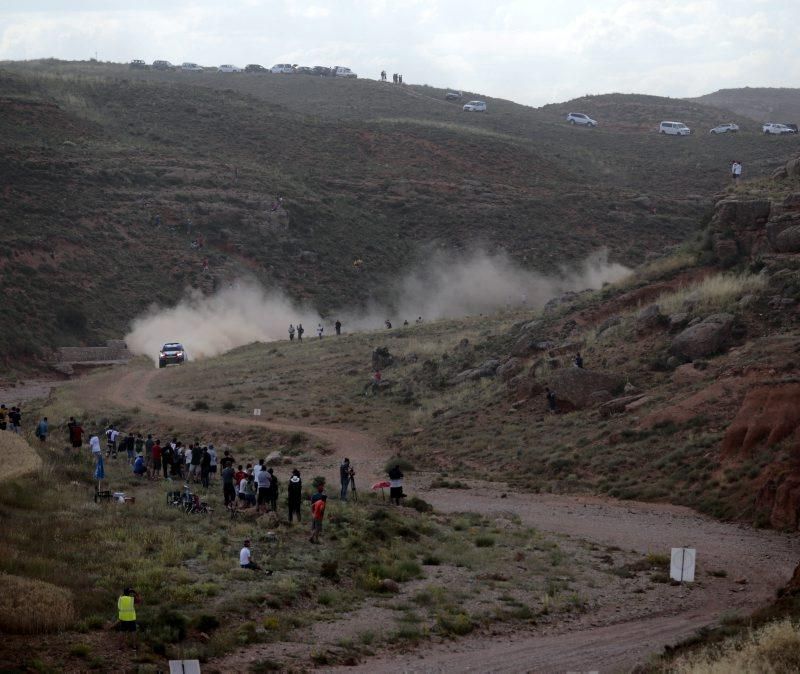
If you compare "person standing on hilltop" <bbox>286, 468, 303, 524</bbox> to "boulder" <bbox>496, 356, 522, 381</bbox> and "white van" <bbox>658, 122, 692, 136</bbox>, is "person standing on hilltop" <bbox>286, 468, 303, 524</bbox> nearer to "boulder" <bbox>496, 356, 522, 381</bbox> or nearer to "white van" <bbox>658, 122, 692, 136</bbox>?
"boulder" <bbox>496, 356, 522, 381</bbox>

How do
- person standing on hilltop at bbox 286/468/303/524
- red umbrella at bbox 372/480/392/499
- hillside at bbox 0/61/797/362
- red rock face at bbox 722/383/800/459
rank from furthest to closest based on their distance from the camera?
1. hillside at bbox 0/61/797/362
2. red rock face at bbox 722/383/800/459
3. red umbrella at bbox 372/480/392/499
4. person standing on hilltop at bbox 286/468/303/524

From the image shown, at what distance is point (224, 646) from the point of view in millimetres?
16797

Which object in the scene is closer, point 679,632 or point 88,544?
point 679,632

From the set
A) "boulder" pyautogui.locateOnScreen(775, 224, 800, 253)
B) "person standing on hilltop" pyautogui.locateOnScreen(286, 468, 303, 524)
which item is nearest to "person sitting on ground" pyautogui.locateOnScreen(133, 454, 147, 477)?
"person standing on hilltop" pyautogui.locateOnScreen(286, 468, 303, 524)

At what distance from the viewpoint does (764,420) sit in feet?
96.7

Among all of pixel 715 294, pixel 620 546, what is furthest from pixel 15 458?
pixel 715 294

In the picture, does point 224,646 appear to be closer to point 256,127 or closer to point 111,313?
point 111,313

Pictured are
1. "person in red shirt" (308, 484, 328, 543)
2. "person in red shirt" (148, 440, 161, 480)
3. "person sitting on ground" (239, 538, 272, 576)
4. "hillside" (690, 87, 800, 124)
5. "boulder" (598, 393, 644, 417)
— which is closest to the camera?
"person sitting on ground" (239, 538, 272, 576)

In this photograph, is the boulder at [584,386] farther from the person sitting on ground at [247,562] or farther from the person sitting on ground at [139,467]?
the person sitting on ground at [247,562]

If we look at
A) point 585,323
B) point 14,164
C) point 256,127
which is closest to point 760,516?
point 585,323

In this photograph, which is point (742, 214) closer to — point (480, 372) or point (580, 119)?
point (480, 372)

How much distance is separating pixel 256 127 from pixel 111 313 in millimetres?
37818

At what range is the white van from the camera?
122m

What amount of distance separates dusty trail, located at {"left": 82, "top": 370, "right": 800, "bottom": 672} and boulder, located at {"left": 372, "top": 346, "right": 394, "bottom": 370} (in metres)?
13.1
